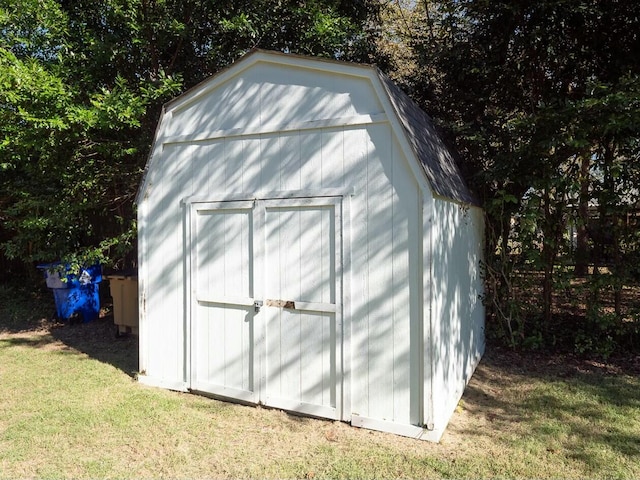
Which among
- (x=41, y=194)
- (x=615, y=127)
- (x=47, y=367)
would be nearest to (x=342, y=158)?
(x=615, y=127)

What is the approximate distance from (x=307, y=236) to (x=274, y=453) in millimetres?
1737

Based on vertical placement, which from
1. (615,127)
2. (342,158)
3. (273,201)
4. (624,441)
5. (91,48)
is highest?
(91,48)

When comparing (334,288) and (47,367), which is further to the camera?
(47,367)

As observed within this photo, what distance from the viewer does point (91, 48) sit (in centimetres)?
591

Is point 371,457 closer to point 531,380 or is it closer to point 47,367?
point 531,380

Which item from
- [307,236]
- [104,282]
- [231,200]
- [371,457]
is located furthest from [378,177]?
[104,282]

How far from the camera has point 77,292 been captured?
740cm

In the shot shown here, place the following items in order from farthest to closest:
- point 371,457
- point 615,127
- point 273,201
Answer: point 615,127
point 273,201
point 371,457

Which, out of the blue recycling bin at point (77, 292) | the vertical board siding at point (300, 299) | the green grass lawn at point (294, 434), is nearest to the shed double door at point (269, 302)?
the vertical board siding at point (300, 299)

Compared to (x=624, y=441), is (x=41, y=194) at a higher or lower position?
higher

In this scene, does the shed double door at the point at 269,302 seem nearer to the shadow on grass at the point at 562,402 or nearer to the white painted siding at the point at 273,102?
the white painted siding at the point at 273,102

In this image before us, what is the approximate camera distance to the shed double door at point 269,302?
3688 mm

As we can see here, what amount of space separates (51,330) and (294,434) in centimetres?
565

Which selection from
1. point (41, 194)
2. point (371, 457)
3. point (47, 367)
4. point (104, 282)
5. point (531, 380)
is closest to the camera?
point (371, 457)
